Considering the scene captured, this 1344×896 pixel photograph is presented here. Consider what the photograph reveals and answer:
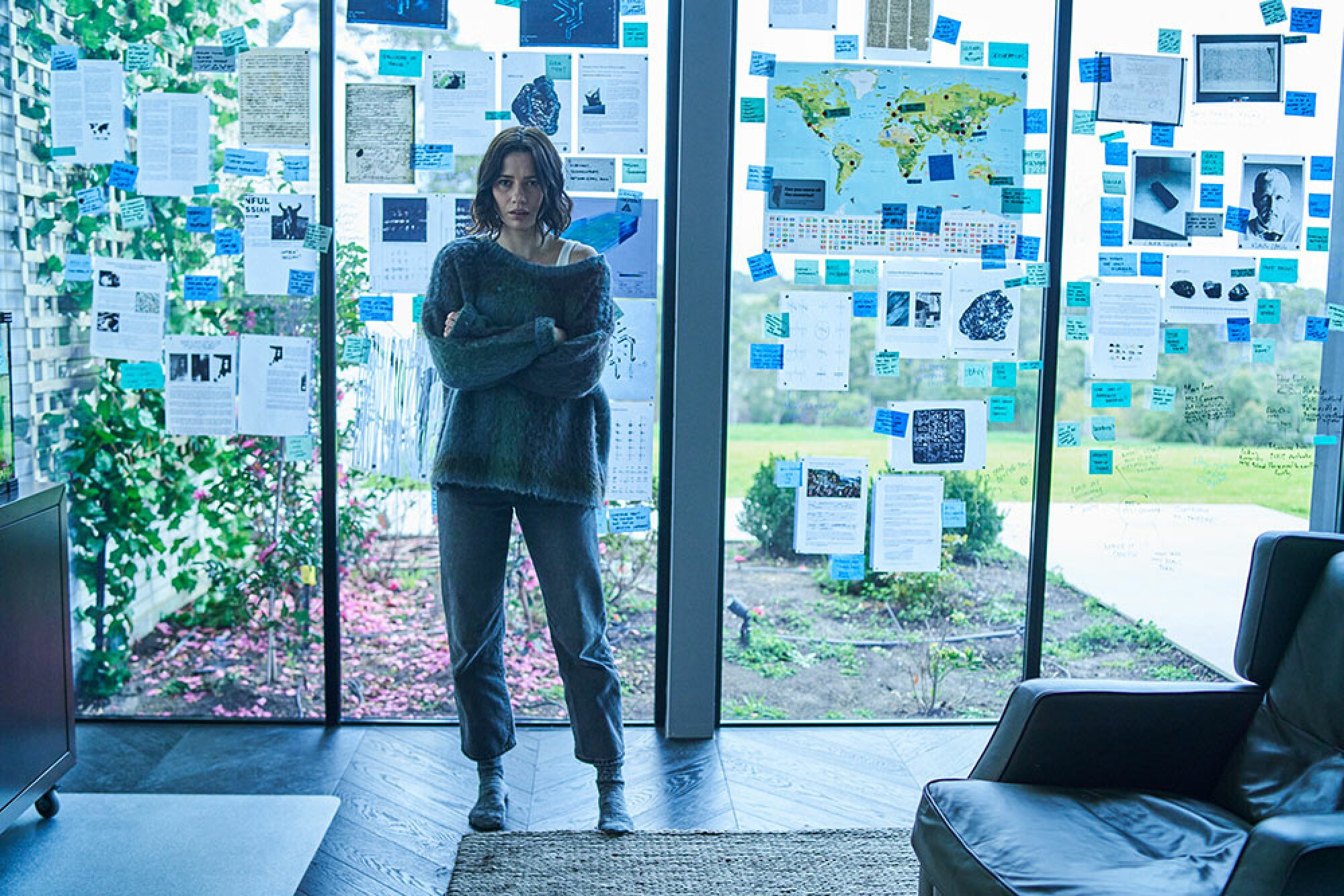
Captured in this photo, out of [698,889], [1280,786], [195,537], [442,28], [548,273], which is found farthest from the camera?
[195,537]

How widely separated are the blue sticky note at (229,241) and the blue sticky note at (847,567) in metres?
1.92

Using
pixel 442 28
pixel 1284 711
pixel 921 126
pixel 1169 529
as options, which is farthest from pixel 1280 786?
pixel 442 28

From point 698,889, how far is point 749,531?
1192 mm

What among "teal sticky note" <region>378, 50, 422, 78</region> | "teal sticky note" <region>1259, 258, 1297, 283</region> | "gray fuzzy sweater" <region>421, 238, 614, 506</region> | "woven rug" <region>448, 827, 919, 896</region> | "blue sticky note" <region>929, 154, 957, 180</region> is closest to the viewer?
"woven rug" <region>448, 827, 919, 896</region>

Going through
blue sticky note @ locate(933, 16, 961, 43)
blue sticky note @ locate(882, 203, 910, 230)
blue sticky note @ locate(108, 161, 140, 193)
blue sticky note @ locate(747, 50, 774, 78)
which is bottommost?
blue sticky note @ locate(882, 203, 910, 230)

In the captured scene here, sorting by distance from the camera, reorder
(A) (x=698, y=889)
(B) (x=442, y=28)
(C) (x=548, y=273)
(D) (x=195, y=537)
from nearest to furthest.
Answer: (A) (x=698, y=889) → (C) (x=548, y=273) → (B) (x=442, y=28) → (D) (x=195, y=537)

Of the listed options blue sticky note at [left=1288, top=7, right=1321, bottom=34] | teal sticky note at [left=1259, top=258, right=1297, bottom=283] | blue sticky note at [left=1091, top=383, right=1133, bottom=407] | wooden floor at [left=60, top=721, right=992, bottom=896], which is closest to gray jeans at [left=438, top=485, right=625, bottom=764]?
wooden floor at [left=60, top=721, right=992, bottom=896]

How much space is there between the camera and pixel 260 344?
328 cm

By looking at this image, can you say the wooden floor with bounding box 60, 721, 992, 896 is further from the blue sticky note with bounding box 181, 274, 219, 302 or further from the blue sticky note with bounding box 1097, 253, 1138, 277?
the blue sticky note with bounding box 1097, 253, 1138, 277

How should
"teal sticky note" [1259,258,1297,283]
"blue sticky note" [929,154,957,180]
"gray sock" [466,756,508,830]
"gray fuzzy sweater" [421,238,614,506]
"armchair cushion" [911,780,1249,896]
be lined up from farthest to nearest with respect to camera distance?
"teal sticky note" [1259,258,1297,283]
"blue sticky note" [929,154,957,180]
"gray sock" [466,756,508,830]
"gray fuzzy sweater" [421,238,614,506]
"armchair cushion" [911,780,1249,896]

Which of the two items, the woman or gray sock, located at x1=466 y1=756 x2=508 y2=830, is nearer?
the woman

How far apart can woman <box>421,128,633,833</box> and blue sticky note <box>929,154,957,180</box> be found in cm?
111

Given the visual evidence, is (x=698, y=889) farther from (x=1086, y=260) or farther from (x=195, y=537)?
(x=1086, y=260)

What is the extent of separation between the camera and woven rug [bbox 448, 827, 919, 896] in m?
2.47
